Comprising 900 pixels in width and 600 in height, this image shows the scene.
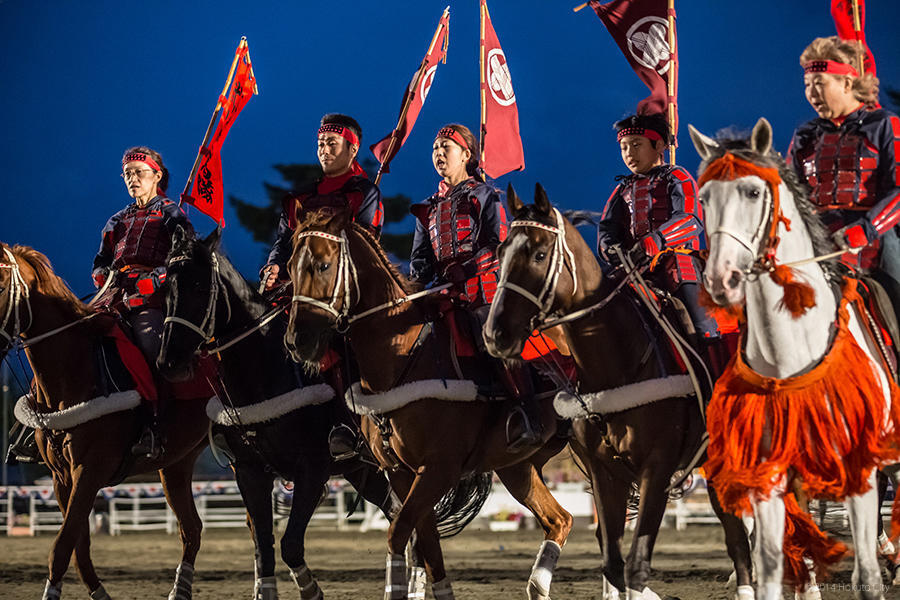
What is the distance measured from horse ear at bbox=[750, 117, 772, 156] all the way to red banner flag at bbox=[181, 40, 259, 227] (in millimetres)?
6020

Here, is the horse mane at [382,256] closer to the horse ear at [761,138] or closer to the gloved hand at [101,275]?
the gloved hand at [101,275]

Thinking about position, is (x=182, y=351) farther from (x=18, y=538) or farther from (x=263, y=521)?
(x=18, y=538)

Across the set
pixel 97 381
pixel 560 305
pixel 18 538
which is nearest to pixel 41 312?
pixel 97 381

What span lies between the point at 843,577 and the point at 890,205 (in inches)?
222

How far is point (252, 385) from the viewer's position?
794 cm

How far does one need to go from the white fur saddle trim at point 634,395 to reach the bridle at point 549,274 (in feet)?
1.88

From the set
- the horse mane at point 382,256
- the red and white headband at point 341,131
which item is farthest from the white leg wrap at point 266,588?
the red and white headband at point 341,131

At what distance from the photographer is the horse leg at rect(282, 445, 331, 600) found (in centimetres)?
746

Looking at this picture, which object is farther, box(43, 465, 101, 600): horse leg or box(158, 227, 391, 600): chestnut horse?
box(158, 227, 391, 600): chestnut horse

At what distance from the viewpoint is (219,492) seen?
28078 millimetres

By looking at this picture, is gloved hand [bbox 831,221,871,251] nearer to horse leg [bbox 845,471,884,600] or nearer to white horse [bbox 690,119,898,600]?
white horse [bbox 690,119,898,600]

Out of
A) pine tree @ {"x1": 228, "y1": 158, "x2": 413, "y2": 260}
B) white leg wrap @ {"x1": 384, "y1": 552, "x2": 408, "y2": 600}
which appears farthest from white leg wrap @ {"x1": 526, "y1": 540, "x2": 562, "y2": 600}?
pine tree @ {"x1": 228, "y1": 158, "x2": 413, "y2": 260}

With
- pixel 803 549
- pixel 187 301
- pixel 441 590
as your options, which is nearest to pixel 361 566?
pixel 441 590

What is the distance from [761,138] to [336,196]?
4.00 meters
